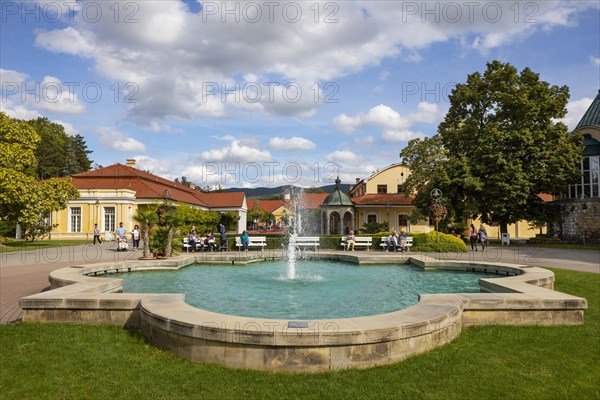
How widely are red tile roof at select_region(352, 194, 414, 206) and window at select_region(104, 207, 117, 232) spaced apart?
2572 cm

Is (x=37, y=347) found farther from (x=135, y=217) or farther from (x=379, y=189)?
(x=379, y=189)

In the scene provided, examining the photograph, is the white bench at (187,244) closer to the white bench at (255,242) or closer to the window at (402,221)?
the white bench at (255,242)

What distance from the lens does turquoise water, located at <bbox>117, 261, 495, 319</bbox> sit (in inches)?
336

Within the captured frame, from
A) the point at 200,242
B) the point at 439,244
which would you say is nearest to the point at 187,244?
the point at 200,242

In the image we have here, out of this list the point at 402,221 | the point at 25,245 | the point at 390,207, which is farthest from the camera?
the point at 402,221

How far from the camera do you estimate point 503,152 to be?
104 ft

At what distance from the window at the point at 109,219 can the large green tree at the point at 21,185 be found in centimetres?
1201

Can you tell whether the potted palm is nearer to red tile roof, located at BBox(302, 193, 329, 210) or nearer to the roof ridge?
the roof ridge

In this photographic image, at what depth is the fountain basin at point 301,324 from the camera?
516 cm

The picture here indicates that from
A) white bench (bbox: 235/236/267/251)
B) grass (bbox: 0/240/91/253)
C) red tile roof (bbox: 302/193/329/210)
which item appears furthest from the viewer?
red tile roof (bbox: 302/193/329/210)

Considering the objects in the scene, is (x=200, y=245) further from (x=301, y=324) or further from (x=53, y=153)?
(x=53, y=153)

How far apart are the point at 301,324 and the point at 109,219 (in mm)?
39650

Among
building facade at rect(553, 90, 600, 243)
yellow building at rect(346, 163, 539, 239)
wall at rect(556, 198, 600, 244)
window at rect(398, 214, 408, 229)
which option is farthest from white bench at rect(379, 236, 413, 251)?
window at rect(398, 214, 408, 229)

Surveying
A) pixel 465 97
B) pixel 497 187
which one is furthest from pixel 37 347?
pixel 465 97
